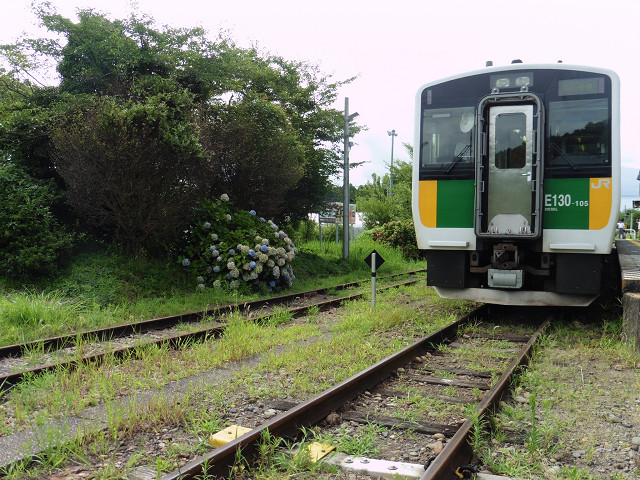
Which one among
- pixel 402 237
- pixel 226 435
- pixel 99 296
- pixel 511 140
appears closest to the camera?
pixel 226 435

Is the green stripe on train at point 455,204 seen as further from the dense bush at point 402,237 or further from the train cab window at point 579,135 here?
the dense bush at point 402,237

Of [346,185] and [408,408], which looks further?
[346,185]

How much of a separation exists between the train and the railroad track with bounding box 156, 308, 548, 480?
122cm

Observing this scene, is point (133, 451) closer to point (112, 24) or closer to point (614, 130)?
point (614, 130)

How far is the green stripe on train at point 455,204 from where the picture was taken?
7953mm

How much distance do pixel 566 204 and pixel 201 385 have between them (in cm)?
536

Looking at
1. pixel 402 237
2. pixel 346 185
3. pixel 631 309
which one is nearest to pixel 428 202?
pixel 631 309

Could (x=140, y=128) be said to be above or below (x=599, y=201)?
above

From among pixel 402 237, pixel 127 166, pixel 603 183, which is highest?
pixel 127 166

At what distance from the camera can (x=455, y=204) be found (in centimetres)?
805

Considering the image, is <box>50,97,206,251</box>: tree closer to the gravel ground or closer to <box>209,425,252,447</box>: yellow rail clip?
the gravel ground

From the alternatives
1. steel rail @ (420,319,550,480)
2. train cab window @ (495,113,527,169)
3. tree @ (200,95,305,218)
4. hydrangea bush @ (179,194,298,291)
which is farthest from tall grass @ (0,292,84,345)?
train cab window @ (495,113,527,169)

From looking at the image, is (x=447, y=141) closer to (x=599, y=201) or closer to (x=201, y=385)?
(x=599, y=201)

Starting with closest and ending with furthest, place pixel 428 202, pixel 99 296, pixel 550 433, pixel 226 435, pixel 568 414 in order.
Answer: pixel 226 435, pixel 550 433, pixel 568 414, pixel 428 202, pixel 99 296
